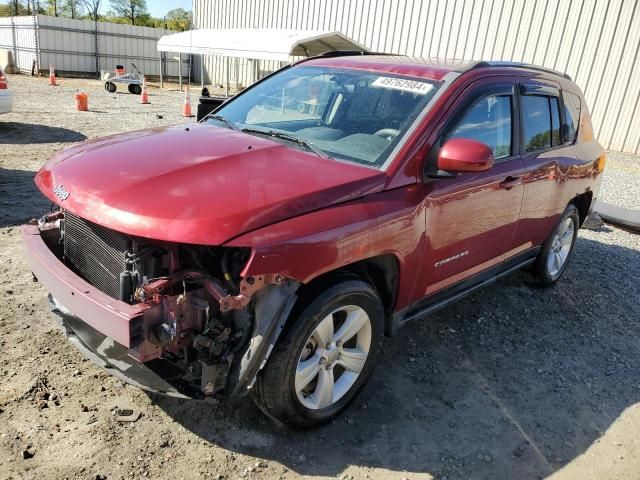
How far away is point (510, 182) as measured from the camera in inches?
151

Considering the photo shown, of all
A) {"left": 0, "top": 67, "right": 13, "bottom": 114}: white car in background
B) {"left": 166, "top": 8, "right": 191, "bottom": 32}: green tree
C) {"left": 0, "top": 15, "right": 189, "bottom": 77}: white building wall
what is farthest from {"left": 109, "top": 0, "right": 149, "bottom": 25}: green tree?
{"left": 0, "top": 67, "right": 13, "bottom": 114}: white car in background

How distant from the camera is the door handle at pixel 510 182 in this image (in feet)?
12.4

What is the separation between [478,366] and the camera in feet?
12.6

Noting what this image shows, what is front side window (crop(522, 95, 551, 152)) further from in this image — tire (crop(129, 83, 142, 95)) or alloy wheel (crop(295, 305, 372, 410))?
tire (crop(129, 83, 142, 95))

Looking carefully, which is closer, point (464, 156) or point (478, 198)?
point (464, 156)

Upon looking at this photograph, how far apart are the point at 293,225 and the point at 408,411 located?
1522mm

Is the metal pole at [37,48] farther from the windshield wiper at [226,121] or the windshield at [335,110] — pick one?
the windshield wiper at [226,121]

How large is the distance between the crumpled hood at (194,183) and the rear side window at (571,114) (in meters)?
2.76

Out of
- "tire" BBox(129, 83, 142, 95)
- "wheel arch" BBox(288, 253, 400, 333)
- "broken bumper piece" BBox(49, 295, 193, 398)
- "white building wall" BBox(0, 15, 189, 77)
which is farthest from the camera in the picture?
"white building wall" BBox(0, 15, 189, 77)

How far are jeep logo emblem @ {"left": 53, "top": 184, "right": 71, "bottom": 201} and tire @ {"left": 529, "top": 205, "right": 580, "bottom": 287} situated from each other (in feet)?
13.1

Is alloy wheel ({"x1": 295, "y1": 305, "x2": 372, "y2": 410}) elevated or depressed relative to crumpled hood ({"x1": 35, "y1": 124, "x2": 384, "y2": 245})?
depressed

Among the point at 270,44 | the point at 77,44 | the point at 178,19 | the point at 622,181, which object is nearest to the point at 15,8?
the point at 178,19

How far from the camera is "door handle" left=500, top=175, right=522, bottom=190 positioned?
3771mm

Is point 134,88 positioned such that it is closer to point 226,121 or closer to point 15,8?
point 226,121
